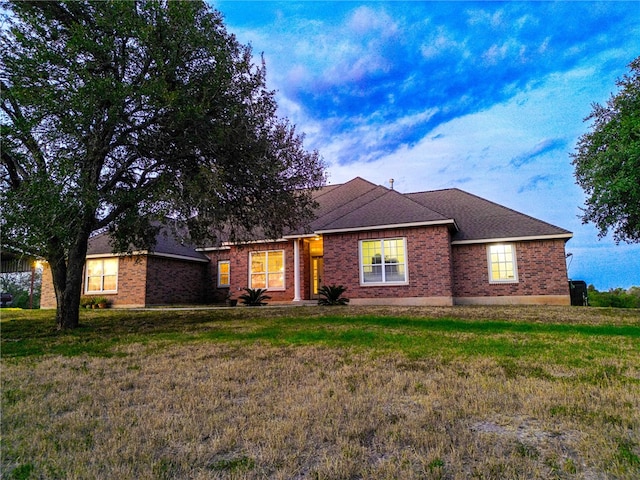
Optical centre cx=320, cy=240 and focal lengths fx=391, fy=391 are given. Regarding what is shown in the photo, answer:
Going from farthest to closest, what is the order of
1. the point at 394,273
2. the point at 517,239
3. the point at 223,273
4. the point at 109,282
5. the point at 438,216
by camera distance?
the point at 223,273, the point at 109,282, the point at 517,239, the point at 394,273, the point at 438,216

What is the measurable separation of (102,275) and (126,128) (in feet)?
44.7

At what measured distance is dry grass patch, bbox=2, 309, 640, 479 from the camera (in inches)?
91.0

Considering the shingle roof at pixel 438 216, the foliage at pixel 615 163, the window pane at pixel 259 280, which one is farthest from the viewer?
the window pane at pixel 259 280

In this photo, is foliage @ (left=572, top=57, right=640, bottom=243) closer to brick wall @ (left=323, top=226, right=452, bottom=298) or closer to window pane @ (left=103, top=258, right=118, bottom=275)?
brick wall @ (left=323, top=226, right=452, bottom=298)

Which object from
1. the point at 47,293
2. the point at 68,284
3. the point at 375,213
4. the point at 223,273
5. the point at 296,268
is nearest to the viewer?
the point at 68,284

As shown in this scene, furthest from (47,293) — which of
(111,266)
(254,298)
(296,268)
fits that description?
(296,268)

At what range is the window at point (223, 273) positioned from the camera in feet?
71.7

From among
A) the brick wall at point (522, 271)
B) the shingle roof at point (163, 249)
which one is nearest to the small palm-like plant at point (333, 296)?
the brick wall at point (522, 271)

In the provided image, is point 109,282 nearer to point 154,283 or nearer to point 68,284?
point 154,283

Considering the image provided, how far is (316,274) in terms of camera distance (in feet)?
65.2

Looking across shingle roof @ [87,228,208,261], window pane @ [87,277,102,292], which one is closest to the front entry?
shingle roof @ [87,228,208,261]

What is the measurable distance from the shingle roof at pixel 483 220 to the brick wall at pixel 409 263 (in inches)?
92.2

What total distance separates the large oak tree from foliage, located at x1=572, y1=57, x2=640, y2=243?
33.3 feet

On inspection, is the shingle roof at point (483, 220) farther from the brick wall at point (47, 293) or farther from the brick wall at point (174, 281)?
the brick wall at point (47, 293)
